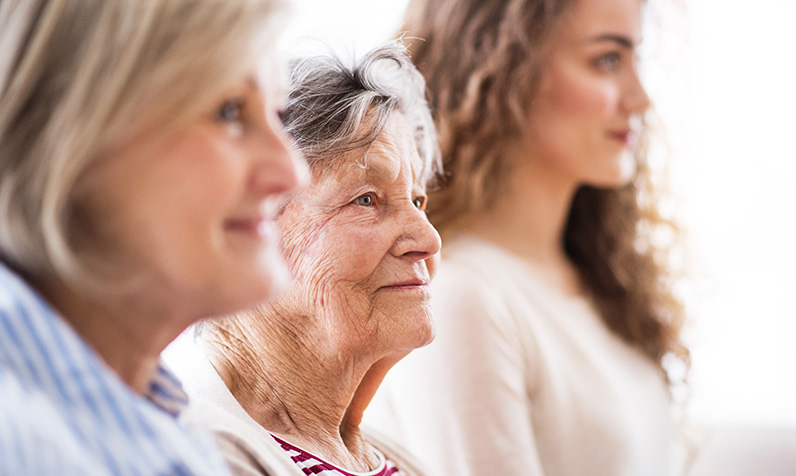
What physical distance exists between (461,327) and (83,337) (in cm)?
77

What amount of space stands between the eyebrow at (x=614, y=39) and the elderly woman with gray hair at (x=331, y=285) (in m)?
0.69

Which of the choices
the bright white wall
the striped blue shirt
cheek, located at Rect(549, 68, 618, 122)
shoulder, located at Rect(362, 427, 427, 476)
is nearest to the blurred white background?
the bright white wall

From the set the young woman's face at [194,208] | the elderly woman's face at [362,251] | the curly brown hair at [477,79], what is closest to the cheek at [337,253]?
the elderly woman's face at [362,251]

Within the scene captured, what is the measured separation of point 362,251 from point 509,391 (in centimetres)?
52

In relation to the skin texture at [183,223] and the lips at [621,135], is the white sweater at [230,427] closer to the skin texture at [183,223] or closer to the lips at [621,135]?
the skin texture at [183,223]

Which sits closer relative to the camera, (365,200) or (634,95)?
(365,200)

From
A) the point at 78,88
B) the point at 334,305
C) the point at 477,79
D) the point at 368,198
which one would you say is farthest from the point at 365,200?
the point at 477,79

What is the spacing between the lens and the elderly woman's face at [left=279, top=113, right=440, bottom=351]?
807 mm

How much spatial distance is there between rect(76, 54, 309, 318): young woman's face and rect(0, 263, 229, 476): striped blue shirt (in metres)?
0.06

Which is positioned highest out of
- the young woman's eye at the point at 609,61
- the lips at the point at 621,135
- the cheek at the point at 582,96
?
the young woman's eye at the point at 609,61

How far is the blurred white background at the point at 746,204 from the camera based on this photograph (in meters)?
1.95

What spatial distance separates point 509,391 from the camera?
48.7 inches

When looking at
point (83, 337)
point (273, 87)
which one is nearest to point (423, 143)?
point (273, 87)

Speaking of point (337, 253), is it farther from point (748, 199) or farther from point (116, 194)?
point (748, 199)
